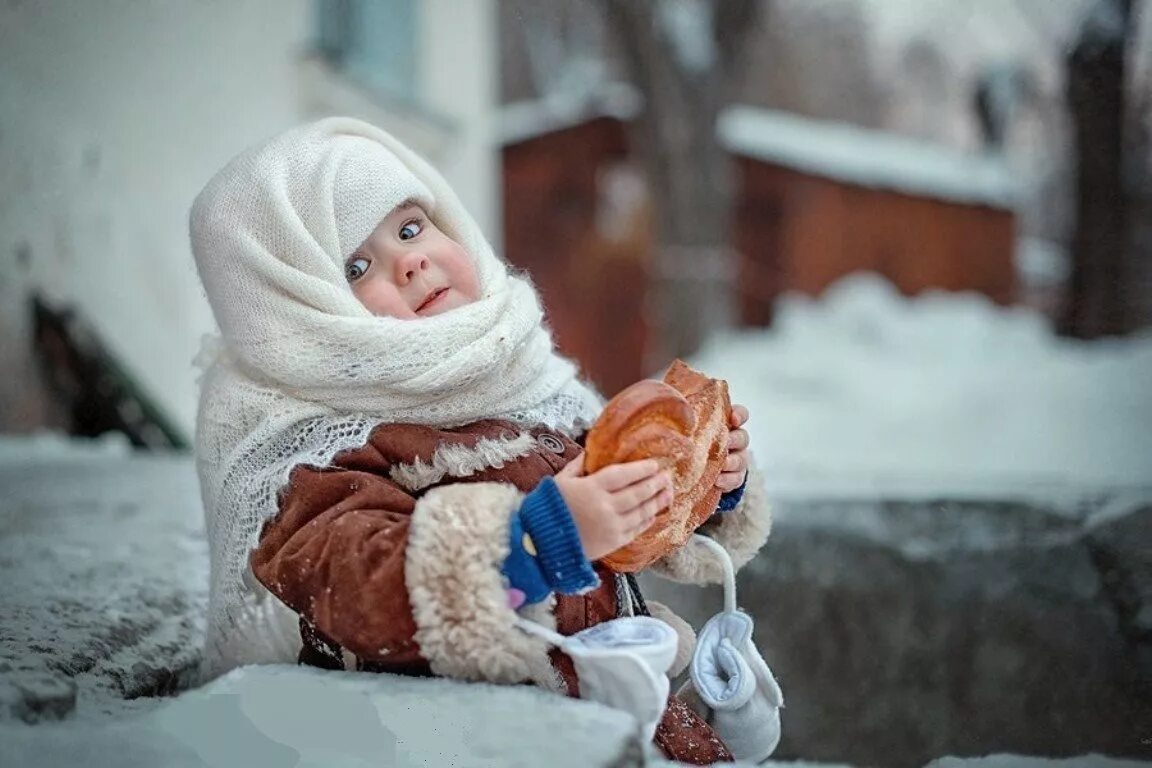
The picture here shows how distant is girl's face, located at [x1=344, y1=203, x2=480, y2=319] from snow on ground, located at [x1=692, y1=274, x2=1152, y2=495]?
4.64 ft

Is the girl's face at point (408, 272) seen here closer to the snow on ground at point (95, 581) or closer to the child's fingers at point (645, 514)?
the child's fingers at point (645, 514)

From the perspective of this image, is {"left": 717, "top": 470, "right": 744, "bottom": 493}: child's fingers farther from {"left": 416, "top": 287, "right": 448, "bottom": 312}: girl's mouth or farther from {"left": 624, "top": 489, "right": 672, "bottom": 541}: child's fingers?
{"left": 416, "top": 287, "right": 448, "bottom": 312}: girl's mouth

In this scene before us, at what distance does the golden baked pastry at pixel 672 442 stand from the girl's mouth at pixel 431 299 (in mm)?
241

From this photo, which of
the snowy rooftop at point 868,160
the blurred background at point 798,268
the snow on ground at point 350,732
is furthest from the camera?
the snowy rooftop at point 868,160

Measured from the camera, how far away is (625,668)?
3.19 ft

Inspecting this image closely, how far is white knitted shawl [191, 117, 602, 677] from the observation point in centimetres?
107

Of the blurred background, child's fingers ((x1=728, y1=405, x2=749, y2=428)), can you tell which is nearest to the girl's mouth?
the blurred background

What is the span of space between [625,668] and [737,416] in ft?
1.13

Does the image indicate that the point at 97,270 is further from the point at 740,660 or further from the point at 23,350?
the point at 740,660

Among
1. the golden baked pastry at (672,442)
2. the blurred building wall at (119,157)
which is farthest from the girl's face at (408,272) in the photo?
the blurred building wall at (119,157)

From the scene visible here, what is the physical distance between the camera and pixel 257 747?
919mm

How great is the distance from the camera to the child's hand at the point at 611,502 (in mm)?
938

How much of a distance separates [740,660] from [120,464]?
5.78 ft

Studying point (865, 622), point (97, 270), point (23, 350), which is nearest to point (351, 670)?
point (865, 622)
